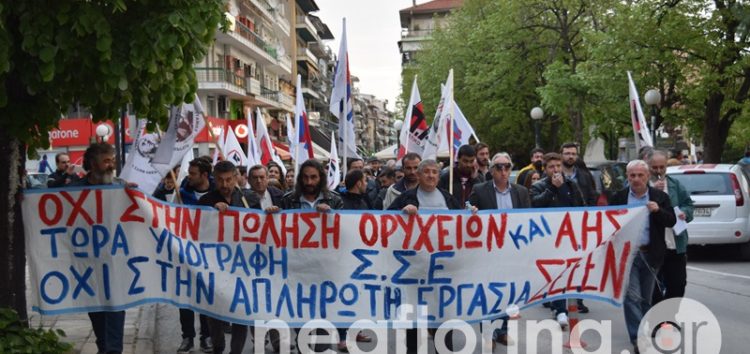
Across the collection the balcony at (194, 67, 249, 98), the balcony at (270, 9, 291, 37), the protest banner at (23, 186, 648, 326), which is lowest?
the protest banner at (23, 186, 648, 326)

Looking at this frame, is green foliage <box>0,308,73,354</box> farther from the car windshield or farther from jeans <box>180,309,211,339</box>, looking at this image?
the car windshield

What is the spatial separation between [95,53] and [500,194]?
3.71 metres

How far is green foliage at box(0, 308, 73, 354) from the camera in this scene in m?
5.96

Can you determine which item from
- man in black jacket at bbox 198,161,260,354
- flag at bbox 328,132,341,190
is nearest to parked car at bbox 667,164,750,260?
flag at bbox 328,132,341,190

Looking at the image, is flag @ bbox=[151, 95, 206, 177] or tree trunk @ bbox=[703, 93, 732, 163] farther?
tree trunk @ bbox=[703, 93, 732, 163]

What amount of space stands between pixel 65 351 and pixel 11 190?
3.91ft

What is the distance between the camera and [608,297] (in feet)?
23.5

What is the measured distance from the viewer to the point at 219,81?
43781 millimetres

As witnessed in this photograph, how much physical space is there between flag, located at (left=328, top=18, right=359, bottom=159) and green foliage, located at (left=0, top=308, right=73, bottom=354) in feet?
21.3

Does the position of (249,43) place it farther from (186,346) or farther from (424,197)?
(424,197)

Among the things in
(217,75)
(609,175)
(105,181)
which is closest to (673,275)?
(105,181)

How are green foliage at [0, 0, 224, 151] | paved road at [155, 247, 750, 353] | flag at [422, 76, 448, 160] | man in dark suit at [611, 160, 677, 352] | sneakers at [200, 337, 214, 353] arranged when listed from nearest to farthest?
1. green foliage at [0, 0, 224, 151]
2. man in dark suit at [611, 160, 677, 352]
3. paved road at [155, 247, 750, 353]
4. sneakers at [200, 337, 214, 353]
5. flag at [422, 76, 448, 160]

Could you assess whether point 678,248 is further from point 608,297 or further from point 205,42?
point 205,42

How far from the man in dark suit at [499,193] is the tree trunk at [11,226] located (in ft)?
11.8
